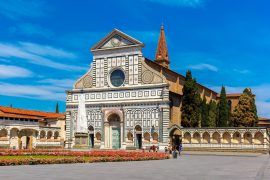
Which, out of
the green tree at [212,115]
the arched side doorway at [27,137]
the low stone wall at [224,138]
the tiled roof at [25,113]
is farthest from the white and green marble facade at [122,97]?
the tiled roof at [25,113]

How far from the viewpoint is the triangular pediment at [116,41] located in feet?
189

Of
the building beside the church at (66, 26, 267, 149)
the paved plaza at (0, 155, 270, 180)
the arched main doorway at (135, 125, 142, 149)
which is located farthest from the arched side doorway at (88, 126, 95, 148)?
the paved plaza at (0, 155, 270, 180)

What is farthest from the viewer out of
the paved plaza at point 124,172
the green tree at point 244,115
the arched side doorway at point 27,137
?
the arched side doorway at point 27,137

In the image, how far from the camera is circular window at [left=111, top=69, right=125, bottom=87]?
58281 mm

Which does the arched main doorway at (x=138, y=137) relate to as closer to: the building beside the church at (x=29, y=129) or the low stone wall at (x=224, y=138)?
the low stone wall at (x=224, y=138)

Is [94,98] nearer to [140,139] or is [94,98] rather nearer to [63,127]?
[140,139]

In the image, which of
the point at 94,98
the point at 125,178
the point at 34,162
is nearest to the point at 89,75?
the point at 94,98

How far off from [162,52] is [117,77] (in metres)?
26.9

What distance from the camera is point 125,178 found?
48.3 feet

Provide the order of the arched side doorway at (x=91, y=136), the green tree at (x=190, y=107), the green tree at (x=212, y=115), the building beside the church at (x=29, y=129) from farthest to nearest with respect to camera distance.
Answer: the green tree at (x=212, y=115) < the arched side doorway at (x=91, y=136) < the building beside the church at (x=29, y=129) < the green tree at (x=190, y=107)

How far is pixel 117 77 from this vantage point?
58.8 meters

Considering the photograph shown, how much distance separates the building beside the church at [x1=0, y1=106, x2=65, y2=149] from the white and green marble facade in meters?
6.59

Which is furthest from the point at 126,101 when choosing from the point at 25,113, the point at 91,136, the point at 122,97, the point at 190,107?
the point at 25,113

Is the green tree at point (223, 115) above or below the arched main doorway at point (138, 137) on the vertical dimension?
above
